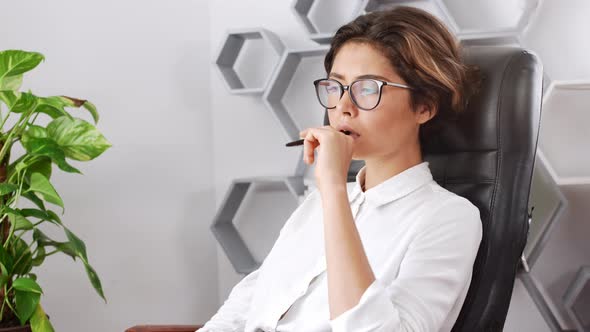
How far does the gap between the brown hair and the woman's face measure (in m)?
0.02

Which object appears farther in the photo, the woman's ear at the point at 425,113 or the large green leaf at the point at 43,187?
the large green leaf at the point at 43,187

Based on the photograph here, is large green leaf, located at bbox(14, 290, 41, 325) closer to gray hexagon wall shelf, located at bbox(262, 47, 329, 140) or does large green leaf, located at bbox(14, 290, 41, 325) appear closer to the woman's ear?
the woman's ear

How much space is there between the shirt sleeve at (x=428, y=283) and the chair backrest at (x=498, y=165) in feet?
0.14

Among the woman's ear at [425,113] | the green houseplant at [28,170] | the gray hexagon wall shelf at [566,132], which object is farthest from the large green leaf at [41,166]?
the gray hexagon wall shelf at [566,132]

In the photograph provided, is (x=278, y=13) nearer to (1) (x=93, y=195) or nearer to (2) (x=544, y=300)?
(1) (x=93, y=195)

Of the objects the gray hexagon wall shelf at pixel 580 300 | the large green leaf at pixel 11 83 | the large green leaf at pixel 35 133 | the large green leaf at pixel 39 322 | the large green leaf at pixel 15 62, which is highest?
the large green leaf at pixel 15 62

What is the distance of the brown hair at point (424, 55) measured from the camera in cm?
131

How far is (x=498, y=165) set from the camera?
131 centimetres

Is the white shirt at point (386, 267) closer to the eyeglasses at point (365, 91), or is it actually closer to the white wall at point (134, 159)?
the eyeglasses at point (365, 91)

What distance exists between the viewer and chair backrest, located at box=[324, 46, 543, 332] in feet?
4.17

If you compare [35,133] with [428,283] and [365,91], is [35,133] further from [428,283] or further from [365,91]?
[428,283]

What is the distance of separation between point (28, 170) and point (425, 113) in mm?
1026

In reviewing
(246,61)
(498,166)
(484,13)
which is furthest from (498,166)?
(246,61)

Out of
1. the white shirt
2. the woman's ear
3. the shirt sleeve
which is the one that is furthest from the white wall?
the shirt sleeve
